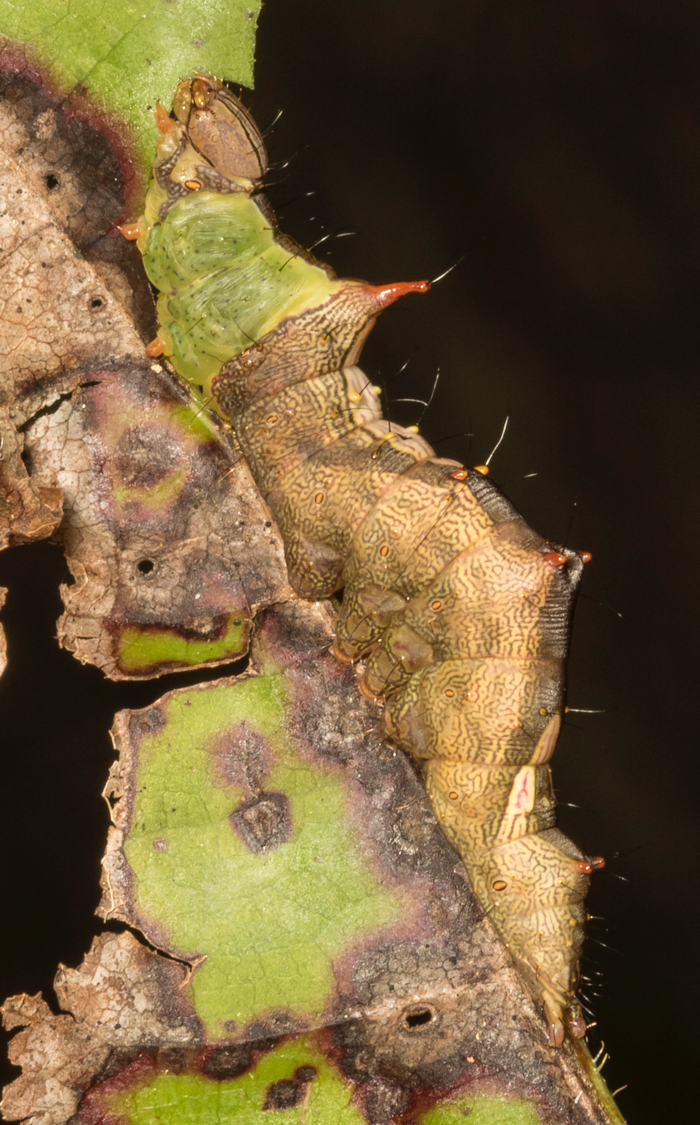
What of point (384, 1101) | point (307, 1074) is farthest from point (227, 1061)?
point (384, 1101)


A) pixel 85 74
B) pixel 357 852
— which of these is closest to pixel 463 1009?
pixel 357 852

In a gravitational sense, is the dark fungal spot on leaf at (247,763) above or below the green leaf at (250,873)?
above

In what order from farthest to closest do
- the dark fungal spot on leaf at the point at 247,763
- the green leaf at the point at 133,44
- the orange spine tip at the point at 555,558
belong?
1. the dark fungal spot on leaf at the point at 247,763
2. the green leaf at the point at 133,44
3. the orange spine tip at the point at 555,558

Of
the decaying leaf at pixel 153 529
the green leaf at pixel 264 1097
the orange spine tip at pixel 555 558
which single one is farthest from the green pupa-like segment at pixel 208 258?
the green leaf at pixel 264 1097

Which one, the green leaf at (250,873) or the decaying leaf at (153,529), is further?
the decaying leaf at (153,529)

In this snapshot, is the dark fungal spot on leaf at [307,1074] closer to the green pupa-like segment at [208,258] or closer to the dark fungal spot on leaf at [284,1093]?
the dark fungal spot on leaf at [284,1093]

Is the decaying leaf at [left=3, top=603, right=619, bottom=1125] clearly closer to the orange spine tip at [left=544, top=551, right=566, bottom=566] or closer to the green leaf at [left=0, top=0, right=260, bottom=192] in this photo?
the orange spine tip at [left=544, top=551, right=566, bottom=566]

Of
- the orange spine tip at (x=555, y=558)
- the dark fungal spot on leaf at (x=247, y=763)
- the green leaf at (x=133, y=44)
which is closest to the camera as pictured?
the orange spine tip at (x=555, y=558)
